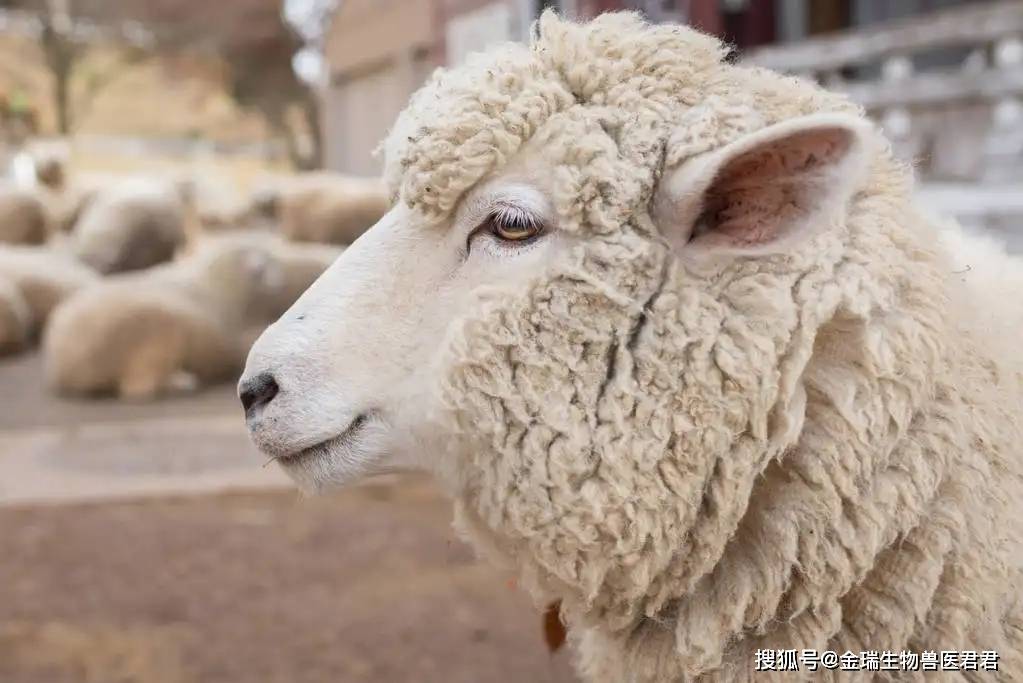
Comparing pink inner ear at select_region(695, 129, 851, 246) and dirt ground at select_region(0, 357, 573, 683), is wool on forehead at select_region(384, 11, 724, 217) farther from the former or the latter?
dirt ground at select_region(0, 357, 573, 683)

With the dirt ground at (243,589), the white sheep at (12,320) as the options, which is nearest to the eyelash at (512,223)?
the dirt ground at (243,589)

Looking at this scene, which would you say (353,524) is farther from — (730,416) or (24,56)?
(24,56)

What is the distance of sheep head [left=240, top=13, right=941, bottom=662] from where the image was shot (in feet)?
3.72

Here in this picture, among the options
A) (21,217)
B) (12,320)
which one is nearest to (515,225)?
(12,320)

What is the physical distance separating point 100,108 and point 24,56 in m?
1.32

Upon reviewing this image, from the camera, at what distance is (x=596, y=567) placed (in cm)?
118

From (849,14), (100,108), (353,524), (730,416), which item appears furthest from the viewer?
(100,108)

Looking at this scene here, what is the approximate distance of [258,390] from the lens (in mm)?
1239

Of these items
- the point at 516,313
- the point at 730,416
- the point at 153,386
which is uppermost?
the point at 516,313

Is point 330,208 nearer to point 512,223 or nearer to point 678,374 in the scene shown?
point 512,223

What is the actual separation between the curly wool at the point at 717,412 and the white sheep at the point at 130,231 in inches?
317

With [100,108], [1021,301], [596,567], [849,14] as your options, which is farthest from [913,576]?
[100,108]

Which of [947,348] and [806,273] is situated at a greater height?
[806,273]

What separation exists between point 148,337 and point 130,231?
313 cm
